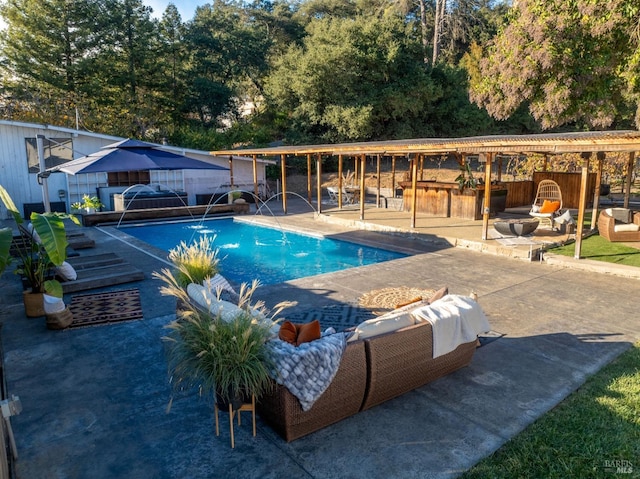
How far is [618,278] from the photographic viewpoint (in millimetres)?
8055

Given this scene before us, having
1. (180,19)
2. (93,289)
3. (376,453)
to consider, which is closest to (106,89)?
(180,19)

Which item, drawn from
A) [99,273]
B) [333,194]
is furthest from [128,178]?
[99,273]

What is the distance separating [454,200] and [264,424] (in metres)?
12.8

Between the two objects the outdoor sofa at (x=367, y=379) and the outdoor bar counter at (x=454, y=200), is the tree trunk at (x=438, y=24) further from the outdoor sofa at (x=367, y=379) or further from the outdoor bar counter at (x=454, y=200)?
the outdoor sofa at (x=367, y=379)

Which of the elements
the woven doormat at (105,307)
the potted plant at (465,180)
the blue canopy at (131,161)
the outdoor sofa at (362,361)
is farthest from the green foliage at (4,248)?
the potted plant at (465,180)

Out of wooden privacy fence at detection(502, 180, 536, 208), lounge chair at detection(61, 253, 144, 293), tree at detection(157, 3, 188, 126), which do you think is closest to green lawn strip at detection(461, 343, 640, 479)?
lounge chair at detection(61, 253, 144, 293)

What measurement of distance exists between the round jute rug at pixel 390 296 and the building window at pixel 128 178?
15.9 m

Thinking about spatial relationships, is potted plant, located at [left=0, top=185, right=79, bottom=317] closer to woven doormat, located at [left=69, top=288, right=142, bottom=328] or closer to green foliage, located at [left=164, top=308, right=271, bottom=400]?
woven doormat, located at [left=69, top=288, right=142, bottom=328]

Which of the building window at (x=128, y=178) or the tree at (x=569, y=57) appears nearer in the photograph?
the tree at (x=569, y=57)

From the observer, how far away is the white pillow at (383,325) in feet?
12.2

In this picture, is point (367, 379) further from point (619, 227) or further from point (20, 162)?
point (20, 162)

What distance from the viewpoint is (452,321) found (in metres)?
4.16

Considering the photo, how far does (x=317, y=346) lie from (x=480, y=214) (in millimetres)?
12533

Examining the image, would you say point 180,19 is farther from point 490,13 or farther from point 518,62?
point 518,62
